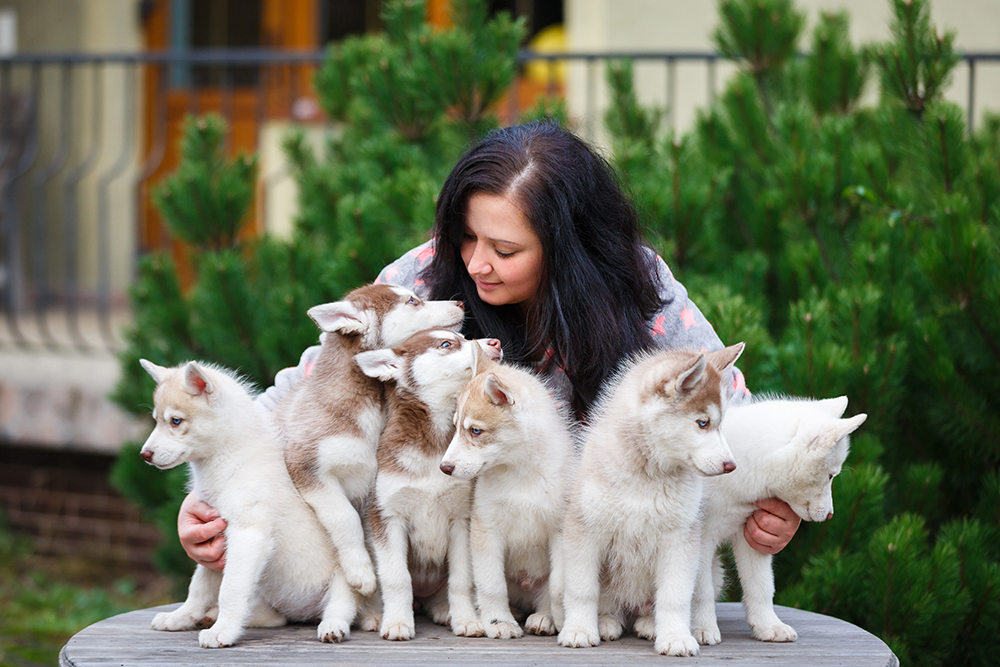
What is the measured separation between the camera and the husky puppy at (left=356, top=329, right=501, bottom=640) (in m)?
2.49

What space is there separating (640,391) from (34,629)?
413 cm

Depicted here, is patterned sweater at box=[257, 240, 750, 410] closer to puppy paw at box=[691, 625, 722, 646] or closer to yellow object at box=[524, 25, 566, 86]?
puppy paw at box=[691, 625, 722, 646]

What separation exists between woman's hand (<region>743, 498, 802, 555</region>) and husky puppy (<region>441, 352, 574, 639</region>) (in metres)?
0.49

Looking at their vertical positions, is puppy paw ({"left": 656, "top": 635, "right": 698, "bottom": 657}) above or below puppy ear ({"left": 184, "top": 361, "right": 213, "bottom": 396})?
below

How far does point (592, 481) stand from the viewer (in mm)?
2377

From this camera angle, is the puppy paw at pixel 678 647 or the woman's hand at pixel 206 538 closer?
the puppy paw at pixel 678 647

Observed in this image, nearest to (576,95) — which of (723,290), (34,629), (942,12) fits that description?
(942,12)

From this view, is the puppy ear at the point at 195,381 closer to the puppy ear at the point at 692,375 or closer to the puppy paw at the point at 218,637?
the puppy paw at the point at 218,637

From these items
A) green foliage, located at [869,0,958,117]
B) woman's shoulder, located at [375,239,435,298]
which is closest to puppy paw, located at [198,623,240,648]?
woman's shoulder, located at [375,239,435,298]

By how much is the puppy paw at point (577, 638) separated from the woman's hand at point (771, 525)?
471mm

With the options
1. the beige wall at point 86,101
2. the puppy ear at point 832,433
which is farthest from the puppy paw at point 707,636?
the beige wall at point 86,101

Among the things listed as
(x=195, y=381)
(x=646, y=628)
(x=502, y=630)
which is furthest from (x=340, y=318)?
(x=646, y=628)

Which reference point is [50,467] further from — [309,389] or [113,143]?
[309,389]

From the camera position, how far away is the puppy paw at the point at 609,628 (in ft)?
8.14
